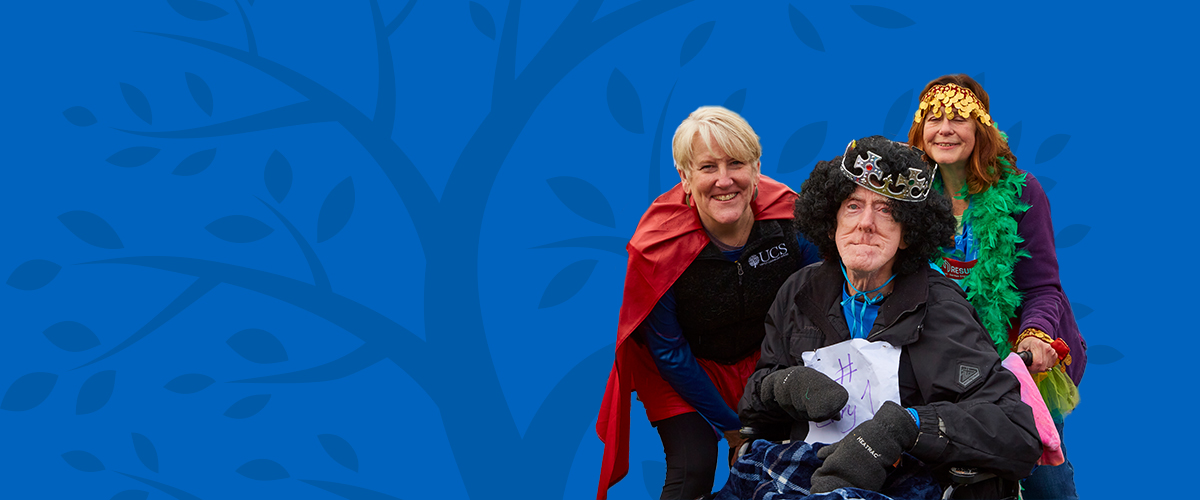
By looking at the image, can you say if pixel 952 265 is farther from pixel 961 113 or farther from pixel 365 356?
pixel 365 356

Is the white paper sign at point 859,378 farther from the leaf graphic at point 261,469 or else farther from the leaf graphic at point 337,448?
the leaf graphic at point 261,469

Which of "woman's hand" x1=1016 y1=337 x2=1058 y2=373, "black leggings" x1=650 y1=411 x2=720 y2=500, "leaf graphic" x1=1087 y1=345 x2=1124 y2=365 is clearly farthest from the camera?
"leaf graphic" x1=1087 y1=345 x2=1124 y2=365

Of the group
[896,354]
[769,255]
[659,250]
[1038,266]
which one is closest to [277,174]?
[659,250]

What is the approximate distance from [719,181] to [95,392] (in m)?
3.69

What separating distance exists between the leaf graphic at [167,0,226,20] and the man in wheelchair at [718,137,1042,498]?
3574 millimetres

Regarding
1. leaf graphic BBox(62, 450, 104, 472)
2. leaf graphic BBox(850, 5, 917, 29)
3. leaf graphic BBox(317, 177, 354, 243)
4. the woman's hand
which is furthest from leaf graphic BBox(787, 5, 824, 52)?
leaf graphic BBox(62, 450, 104, 472)

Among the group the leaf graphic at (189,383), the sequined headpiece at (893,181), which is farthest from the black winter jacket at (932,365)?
the leaf graphic at (189,383)

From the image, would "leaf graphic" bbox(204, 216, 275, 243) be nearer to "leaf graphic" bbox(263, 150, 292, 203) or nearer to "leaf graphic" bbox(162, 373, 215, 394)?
"leaf graphic" bbox(263, 150, 292, 203)

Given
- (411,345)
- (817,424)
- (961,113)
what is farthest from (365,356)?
(961,113)

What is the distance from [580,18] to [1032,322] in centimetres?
280

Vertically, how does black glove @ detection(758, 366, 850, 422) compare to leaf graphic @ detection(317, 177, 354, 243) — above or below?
below

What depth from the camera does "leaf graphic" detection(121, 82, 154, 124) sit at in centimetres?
550

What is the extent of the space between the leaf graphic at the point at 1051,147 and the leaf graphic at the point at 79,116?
5228mm

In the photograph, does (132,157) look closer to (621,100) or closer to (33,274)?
(33,274)
